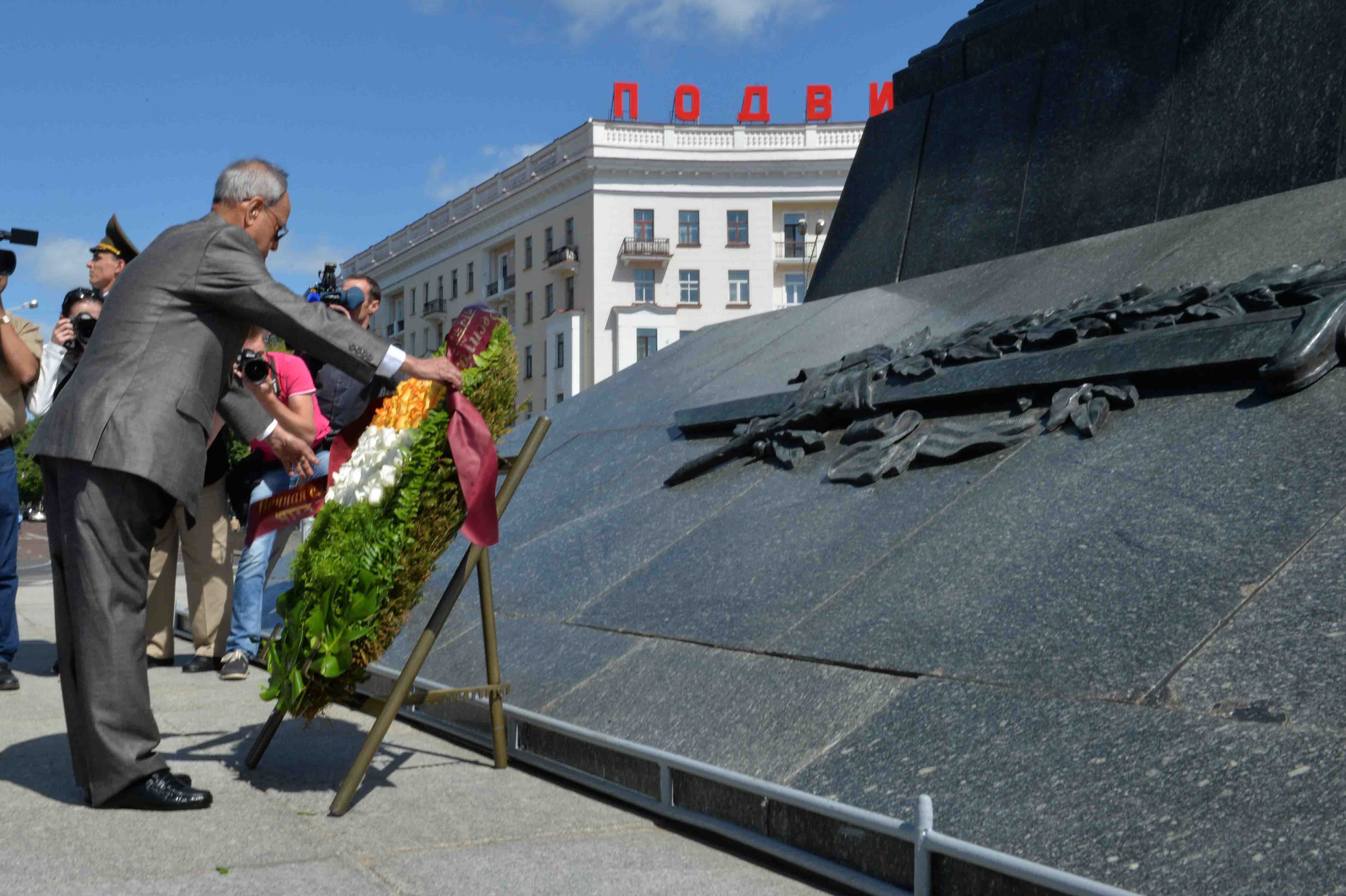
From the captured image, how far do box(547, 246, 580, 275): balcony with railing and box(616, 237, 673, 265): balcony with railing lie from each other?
6.18 ft

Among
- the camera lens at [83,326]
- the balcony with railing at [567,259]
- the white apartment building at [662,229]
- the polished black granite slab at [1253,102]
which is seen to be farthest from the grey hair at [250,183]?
the balcony with railing at [567,259]

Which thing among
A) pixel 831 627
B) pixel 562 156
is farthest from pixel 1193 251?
pixel 562 156

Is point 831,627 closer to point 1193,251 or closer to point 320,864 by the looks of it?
point 320,864

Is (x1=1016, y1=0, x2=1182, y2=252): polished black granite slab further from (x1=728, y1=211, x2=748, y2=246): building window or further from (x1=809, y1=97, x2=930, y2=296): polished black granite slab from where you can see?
(x1=728, y1=211, x2=748, y2=246): building window

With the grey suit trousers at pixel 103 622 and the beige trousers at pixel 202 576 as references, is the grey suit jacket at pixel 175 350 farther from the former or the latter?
the beige trousers at pixel 202 576

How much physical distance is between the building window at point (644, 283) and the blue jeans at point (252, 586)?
1737 inches

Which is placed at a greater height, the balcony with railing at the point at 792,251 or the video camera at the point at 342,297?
the balcony with railing at the point at 792,251

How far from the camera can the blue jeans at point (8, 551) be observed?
16.9 feet

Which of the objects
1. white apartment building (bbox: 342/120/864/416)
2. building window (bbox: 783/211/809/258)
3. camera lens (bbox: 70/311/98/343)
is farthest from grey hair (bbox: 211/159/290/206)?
building window (bbox: 783/211/809/258)

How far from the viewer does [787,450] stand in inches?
185

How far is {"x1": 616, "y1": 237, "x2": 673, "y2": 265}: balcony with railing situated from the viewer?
159 ft

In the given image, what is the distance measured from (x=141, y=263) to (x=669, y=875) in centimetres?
202

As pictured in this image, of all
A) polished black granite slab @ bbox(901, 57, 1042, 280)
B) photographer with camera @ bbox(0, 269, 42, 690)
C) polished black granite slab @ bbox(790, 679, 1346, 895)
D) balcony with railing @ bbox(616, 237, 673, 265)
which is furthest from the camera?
balcony with railing @ bbox(616, 237, 673, 265)

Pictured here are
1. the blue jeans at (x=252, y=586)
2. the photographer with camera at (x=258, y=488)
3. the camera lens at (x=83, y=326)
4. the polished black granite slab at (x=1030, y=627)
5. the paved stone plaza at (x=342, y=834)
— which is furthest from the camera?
the blue jeans at (x=252, y=586)
